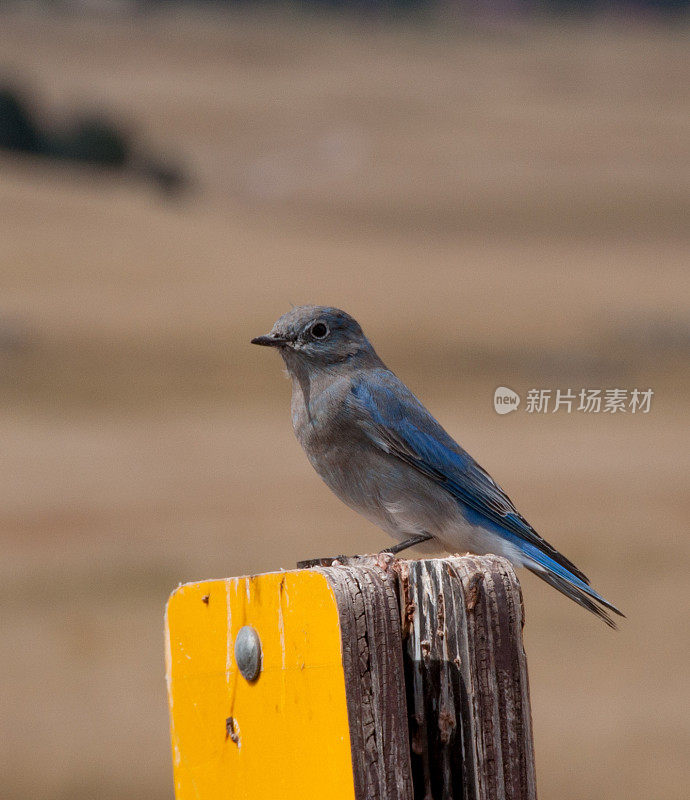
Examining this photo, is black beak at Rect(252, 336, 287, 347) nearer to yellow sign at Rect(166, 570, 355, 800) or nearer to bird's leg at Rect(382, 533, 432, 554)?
bird's leg at Rect(382, 533, 432, 554)

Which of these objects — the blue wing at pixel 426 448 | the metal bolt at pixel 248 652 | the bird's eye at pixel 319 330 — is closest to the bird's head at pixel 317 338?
the bird's eye at pixel 319 330

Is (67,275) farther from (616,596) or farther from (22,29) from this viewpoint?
(22,29)

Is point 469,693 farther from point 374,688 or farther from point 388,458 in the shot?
point 388,458

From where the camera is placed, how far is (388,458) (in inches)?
185

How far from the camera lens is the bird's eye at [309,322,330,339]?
4.74m

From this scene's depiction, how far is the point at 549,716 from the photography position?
1456 centimetres

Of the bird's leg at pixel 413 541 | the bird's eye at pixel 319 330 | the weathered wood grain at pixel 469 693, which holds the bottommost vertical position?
the weathered wood grain at pixel 469 693

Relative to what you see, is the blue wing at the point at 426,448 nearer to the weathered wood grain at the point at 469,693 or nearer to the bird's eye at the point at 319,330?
the bird's eye at the point at 319,330

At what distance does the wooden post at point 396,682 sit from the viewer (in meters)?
2.41

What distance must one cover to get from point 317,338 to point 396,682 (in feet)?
8.08

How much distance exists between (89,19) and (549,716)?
280 feet

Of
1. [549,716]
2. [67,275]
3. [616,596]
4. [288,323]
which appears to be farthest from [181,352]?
[288,323]

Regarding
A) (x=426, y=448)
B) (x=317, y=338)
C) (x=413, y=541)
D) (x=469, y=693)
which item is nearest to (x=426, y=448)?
(x=426, y=448)

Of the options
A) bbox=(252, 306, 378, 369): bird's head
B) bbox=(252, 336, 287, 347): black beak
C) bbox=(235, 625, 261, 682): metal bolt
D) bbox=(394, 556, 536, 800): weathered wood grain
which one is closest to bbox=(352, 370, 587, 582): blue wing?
bbox=(252, 306, 378, 369): bird's head
